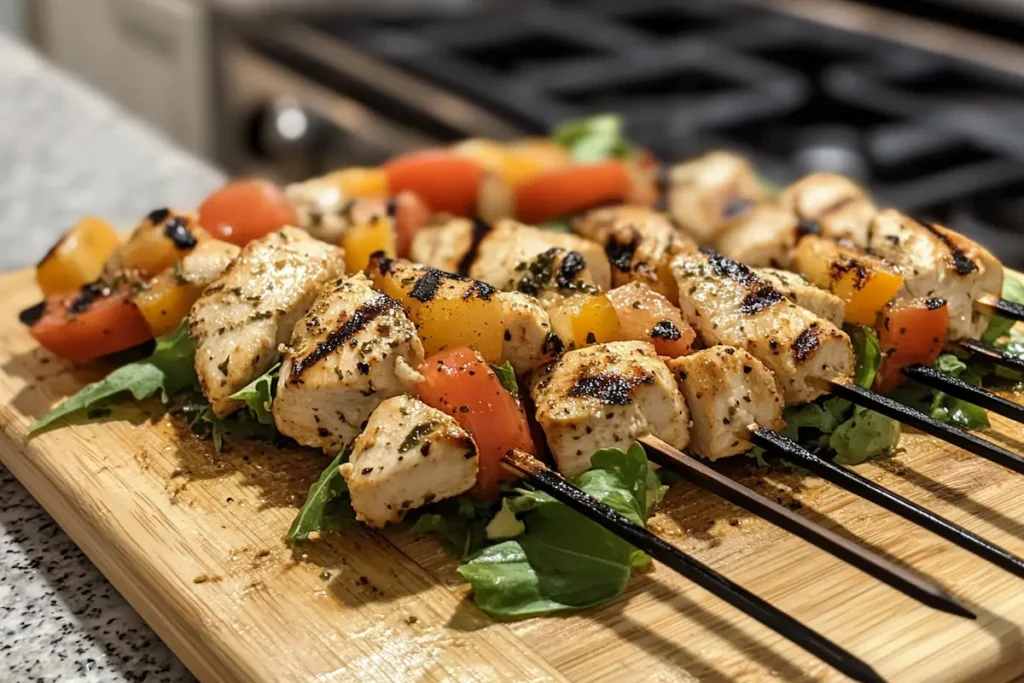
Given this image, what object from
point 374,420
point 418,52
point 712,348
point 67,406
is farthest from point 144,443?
point 418,52

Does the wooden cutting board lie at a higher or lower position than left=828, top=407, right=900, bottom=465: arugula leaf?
lower

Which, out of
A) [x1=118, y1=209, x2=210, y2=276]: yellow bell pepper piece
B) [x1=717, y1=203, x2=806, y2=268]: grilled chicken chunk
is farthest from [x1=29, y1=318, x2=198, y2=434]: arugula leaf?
[x1=717, y1=203, x2=806, y2=268]: grilled chicken chunk

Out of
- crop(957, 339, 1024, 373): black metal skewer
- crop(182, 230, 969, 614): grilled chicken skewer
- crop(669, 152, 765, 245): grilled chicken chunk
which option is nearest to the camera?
crop(182, 230, 969, 614): grilled chicken skewer

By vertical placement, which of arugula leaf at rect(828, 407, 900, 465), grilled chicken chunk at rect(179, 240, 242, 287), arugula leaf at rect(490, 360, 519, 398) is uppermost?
grilled chicken chunk at rect(179, 240, 242, 287)

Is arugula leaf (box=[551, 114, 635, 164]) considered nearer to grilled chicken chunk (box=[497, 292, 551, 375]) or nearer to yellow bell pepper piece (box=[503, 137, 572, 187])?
yellow bell pepper piece (box=[503, 137, 572, 187])

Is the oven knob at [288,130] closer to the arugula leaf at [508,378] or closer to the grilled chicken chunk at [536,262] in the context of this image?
the grilled chicken chunk at [536,262]
